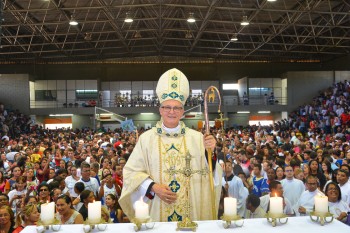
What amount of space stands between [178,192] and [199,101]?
88.1 feet

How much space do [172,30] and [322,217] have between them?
2273 centimetres

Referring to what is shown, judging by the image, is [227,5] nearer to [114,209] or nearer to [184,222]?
[114,209]

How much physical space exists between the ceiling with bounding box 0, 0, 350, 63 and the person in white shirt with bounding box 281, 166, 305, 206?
12632 millimetres

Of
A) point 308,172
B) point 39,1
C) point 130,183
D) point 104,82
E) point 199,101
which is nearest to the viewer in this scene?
point 130,183

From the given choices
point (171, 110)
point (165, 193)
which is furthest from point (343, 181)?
point (165, 193)

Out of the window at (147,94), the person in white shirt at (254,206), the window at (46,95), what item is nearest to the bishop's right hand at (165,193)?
the person in white shirt at (254,206)

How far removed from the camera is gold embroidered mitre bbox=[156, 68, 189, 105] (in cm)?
398

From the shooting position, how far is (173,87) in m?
4.02

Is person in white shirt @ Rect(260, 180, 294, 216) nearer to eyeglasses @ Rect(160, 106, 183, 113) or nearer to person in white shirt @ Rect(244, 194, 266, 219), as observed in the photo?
person in white shirt @ Rect(244, 194, 266, 219)

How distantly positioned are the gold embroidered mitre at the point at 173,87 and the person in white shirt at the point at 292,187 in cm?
382

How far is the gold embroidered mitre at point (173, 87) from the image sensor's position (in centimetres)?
398

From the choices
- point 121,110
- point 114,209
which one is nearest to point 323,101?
point 121,110

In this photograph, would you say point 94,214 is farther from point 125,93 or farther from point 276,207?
point 125,93

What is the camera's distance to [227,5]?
69.3ft
